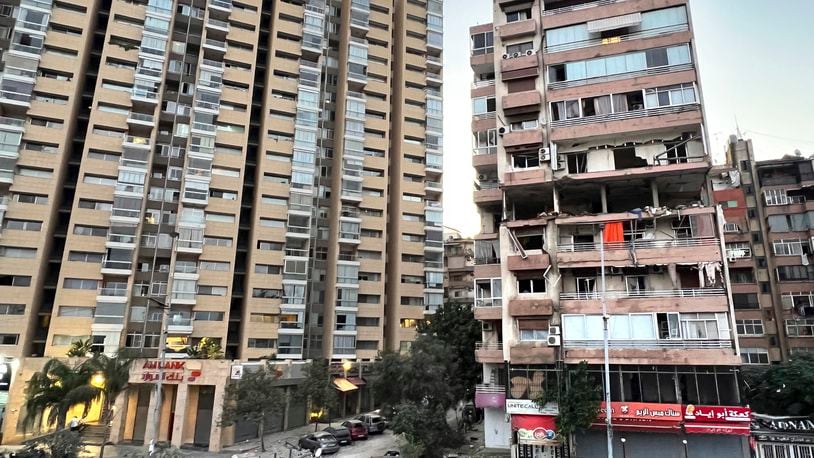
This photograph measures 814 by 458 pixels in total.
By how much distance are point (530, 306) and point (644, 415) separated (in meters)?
8.28

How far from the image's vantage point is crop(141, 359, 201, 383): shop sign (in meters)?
35.6

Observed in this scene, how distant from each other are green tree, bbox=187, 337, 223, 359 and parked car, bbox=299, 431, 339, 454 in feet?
45.3

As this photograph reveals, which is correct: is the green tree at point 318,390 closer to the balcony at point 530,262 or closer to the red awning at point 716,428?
the balcony at point 530,262

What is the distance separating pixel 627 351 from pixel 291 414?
93.2ft

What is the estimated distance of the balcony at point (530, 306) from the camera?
1137 inches

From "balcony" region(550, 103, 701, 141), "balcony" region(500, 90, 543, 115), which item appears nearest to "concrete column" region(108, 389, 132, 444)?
"balcony" region(500, 90, 543, 115)

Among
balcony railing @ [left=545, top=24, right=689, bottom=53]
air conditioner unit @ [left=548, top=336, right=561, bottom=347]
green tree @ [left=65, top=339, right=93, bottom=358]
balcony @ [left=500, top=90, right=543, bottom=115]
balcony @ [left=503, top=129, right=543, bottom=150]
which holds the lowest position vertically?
green tree @ [left=65, top=339, right=93, bottom=358]

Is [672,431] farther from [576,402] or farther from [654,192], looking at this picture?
[654,192]

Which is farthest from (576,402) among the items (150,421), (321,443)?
(150,421)

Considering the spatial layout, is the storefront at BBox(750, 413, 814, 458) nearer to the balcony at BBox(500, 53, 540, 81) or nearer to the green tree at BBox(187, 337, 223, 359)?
the balcony at BBox(500, 53, 540, 81)

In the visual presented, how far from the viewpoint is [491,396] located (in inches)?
1234

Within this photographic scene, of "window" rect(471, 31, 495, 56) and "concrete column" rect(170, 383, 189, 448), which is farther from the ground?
→ "window" rect(471, 31, 495, 56)

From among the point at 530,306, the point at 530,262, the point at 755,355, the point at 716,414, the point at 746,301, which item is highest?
the point at 530,262

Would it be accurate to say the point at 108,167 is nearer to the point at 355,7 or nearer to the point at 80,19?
the point at 80,19
